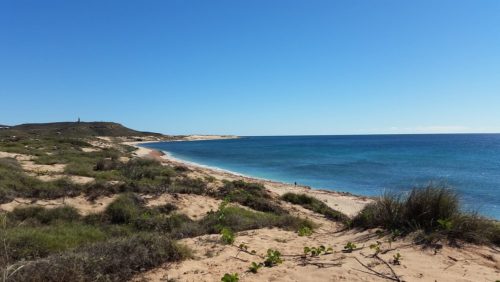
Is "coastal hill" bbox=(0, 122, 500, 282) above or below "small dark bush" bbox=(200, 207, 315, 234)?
above

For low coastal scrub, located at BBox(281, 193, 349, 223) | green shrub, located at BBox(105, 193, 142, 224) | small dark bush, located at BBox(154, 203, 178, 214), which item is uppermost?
A: green shrub, located at BBox(105, 193, 142, 224)

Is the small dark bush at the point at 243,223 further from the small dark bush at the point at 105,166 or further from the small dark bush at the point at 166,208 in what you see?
the small dark bush at the point at 105,166

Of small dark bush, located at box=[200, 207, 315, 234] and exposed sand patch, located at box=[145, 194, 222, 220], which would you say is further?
exposed sand patch, located at box=[145, 194, 222, 220]

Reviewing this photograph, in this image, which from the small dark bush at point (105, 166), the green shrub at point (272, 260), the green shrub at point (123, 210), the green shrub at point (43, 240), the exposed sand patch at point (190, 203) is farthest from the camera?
the small dark bush at point (105, 166)

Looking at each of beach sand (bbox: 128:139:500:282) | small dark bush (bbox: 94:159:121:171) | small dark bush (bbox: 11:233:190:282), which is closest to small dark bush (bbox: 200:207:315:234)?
beach sand (bbox: 128:139:500:282)

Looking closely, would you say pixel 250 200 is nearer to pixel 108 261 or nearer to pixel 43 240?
pixel 43 240

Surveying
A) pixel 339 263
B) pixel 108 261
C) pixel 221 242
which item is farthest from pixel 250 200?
pixel 108 261

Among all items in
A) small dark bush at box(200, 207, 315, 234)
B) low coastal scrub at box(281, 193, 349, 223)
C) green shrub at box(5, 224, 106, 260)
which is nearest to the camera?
green shrub at box(5, 224, 106, 260)

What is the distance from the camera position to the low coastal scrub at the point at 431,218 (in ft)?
21.8

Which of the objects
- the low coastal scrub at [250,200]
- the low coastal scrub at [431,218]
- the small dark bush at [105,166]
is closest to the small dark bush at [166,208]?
the low coastal scrub at [250,200]

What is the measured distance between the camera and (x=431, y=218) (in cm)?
717

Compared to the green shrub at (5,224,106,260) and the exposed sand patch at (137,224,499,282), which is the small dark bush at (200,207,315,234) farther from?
the green shrub at (5,224,106,260)

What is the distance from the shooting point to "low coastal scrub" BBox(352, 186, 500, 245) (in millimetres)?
6641

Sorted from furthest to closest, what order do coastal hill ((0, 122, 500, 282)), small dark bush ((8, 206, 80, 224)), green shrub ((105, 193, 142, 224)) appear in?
green shrub ((105, 193, 142, 224))
small dark bush ((8, 206, 80, 224))
coastal hill ((0, 122, 500, 282))
